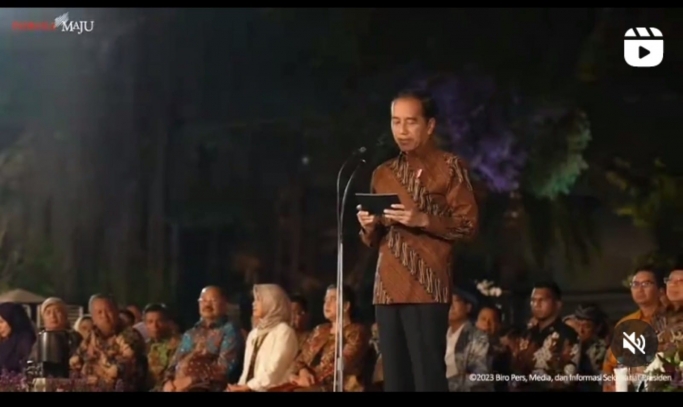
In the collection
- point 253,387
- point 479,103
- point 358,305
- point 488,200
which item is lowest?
point 253,387

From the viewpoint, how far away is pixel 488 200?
5.05 metres

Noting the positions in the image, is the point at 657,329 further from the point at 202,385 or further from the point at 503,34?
the point at 202,385

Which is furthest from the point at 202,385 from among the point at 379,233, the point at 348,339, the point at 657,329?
the point at 657,329

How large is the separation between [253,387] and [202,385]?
209 mm

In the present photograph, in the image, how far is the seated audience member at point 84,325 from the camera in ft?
16.8

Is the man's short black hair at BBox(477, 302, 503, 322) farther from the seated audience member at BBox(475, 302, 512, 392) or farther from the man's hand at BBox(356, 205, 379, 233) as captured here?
the man's hand at BBox(356, 205, 379, 233)

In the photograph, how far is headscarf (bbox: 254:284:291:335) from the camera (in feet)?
16.6

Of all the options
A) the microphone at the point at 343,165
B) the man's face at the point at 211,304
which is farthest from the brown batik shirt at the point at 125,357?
the microphone at the point at 343,165

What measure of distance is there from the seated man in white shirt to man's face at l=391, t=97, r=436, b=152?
0.61 meters

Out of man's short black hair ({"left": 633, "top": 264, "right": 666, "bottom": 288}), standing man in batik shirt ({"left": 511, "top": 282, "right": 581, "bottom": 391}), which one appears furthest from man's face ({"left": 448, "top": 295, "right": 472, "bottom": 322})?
man's short black hair ({"left": 633, "top": 264, "right": 666, "bottom": 288})

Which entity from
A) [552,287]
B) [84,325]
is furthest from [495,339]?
[84,325]

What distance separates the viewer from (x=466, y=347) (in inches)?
197

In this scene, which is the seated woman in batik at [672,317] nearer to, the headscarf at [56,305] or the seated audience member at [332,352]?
the seated audience member at [332,352]

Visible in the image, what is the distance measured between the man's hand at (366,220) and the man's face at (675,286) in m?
1.20
